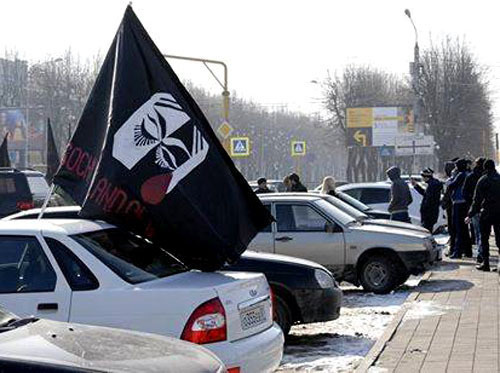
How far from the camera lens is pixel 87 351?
429cm

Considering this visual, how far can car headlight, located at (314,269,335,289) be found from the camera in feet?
33.1

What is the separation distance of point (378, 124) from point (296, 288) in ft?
184

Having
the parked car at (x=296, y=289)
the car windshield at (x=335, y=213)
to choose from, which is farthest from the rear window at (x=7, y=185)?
the parked car at (x=296, y=289)

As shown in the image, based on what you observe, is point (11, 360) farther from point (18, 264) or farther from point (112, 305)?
point (18, 264)

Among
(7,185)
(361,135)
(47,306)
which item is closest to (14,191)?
(7,185)

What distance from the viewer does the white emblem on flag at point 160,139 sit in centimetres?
789

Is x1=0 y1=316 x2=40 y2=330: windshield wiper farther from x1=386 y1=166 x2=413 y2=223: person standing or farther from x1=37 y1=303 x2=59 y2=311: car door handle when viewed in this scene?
x1=386 y1=166 x2=413 y2=223: person standing

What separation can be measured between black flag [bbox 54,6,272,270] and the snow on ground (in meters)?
1.68

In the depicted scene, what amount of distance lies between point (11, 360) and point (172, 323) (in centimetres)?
262

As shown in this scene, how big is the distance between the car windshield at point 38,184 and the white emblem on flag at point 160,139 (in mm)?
16738

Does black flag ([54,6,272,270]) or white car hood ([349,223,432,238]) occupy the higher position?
black flag ([54,6,272,270])

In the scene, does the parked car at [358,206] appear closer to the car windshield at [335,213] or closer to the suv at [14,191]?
the car windshield at [335,213]

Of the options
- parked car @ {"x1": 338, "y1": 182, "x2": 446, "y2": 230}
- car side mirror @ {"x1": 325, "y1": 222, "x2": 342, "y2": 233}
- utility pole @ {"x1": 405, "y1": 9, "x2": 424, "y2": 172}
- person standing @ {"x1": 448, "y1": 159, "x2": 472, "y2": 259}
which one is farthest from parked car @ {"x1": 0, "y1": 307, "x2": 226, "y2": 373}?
utility pole @ {"x1": 405, "y1": 9, "x2": 424, "y2": 172}

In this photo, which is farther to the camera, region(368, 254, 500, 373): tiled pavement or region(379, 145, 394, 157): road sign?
region(379, 145, 394, 157): road sign
